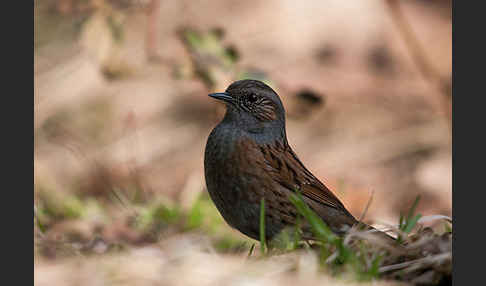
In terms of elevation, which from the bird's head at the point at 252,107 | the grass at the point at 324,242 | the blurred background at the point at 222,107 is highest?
the blurred background at the point at 222,107

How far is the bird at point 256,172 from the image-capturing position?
4387mm

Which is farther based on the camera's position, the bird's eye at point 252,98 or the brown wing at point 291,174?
the bird's eye at point 252,98

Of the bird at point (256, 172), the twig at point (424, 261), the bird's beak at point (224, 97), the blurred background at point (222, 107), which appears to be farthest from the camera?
the blurred background at point (222, 107)

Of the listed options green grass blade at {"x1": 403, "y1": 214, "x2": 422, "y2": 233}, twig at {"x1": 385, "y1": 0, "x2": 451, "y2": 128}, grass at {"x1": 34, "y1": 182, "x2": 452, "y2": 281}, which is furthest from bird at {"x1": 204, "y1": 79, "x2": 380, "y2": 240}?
twig at {"x1": 385, "y1": 0, "x2": 451, "y2": 128}

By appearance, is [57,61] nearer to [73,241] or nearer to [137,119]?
[137,119]

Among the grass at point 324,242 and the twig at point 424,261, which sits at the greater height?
the grass at point 324,242

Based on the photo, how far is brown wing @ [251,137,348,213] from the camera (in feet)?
15.0

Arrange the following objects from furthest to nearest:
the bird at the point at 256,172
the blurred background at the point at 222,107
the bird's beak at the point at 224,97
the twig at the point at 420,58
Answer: the twig at the point at 420,58 < the blurred background at the point at 222,107 < the bird's beak at the point at 224,97 < the bird at the point at 256,172

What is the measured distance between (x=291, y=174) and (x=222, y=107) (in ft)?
8.31

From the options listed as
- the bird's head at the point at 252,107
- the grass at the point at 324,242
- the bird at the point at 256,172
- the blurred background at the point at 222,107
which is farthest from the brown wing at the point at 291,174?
the blurred background at the point at 222,107

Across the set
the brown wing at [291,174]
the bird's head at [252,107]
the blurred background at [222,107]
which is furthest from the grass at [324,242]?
the bird's head at [252,107]

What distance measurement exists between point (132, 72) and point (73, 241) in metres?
1.91

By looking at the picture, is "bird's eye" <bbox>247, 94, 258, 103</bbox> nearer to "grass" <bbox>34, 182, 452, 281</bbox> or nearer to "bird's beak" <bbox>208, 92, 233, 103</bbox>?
"bird's beak" <bbox>208, 92, 233, 103</bbox>

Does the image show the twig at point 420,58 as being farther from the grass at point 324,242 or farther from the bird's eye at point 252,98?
the bird's eye at point 252,98
